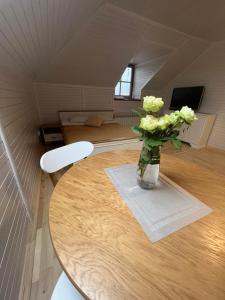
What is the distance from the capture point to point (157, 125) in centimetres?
62

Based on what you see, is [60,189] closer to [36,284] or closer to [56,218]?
[56,218]

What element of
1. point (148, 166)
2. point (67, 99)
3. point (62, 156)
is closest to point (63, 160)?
point (62, 156)

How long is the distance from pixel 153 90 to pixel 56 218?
15.2 feet

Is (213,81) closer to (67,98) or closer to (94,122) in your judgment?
(94,122)

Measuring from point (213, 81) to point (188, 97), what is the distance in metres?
0.58

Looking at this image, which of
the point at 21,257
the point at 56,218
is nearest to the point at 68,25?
the point at 56,218

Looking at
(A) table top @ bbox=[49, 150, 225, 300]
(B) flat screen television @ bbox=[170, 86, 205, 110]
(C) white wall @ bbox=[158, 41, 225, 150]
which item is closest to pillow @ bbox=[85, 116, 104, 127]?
(B) flat screen television @ bbox=[170, 86, 205, 110]

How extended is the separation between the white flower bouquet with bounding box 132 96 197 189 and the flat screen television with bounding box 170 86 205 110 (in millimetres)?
3480

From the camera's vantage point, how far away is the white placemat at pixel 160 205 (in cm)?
58

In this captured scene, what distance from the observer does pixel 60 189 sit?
0.76 metres

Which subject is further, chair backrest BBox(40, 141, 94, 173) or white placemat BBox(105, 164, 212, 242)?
chair backrest BBox(40, 141, 94, 173)

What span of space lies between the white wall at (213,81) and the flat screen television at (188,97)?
0.18 metres

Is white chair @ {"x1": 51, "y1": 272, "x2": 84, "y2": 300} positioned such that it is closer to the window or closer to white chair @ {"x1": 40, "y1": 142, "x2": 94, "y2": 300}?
white chair @ {"x1": 40, "y1": 142, "x2": 94, "y2": 300}

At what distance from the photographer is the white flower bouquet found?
0.62 m
